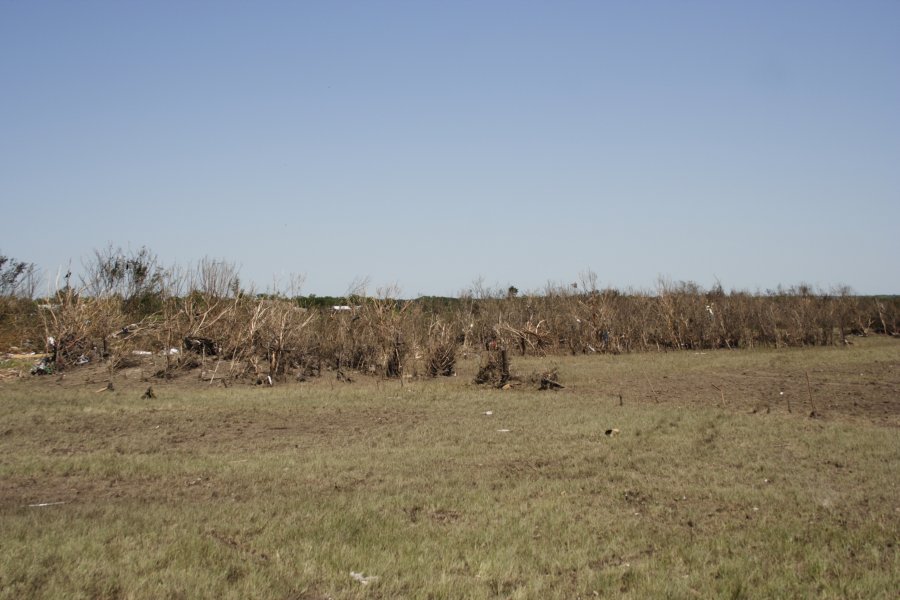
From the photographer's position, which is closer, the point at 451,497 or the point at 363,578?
the point at 363,578

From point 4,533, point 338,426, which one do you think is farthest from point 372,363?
point 4,533

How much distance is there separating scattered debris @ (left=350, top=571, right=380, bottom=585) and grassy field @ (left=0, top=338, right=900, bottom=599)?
0.13ft

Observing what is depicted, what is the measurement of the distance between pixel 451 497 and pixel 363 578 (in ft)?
8.12

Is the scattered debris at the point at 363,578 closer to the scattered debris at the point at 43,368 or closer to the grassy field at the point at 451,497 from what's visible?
the grassy field at the point at 451,497

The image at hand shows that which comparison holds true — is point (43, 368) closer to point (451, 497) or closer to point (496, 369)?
point (496, 369)

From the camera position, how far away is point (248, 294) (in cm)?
2238

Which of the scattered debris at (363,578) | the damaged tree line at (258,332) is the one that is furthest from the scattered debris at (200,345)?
the scattered debris at (363,578)

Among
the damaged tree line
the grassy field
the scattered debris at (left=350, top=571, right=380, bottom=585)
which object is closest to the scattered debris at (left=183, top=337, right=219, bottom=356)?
the damaged tree line

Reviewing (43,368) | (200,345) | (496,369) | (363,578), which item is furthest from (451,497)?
(43,368)

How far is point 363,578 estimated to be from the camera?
227 inches

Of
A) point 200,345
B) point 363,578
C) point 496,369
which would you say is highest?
point 200,345

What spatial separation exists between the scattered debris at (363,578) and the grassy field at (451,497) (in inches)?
1.5

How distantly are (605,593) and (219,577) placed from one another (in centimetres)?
309

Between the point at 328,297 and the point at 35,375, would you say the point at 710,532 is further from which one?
the point at 328,297
